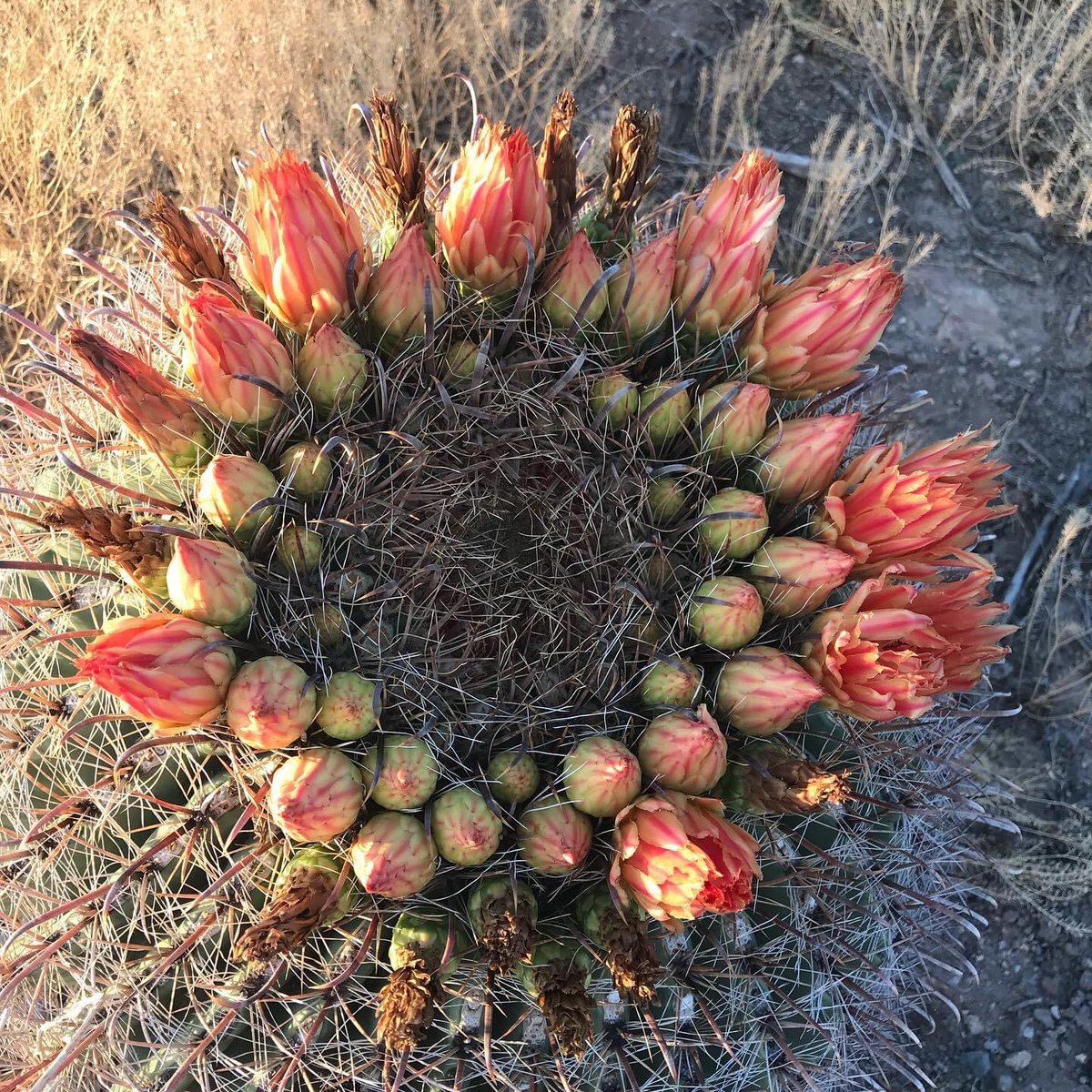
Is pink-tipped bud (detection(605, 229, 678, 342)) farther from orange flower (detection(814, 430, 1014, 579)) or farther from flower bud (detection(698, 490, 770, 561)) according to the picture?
orange flower (detection(814, 430, 1014, 579))

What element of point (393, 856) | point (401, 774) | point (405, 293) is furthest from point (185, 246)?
point (393, 856)

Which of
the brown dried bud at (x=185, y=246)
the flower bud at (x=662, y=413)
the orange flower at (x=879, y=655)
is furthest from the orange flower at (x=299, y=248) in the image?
the orange flower at (x=879, y=655)

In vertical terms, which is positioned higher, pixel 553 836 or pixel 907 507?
pixel 907 507

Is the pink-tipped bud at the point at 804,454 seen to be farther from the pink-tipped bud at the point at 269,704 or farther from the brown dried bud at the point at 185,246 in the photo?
the brown dried bud at the point at 185,246

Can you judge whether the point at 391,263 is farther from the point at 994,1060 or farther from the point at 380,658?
the point at 994,1060

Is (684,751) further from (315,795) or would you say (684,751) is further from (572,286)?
(572,286)

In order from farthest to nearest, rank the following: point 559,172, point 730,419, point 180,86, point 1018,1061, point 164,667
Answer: point 180,86 < point 1018,1061 < point 559,172 < point 730,419 < point 164,667
